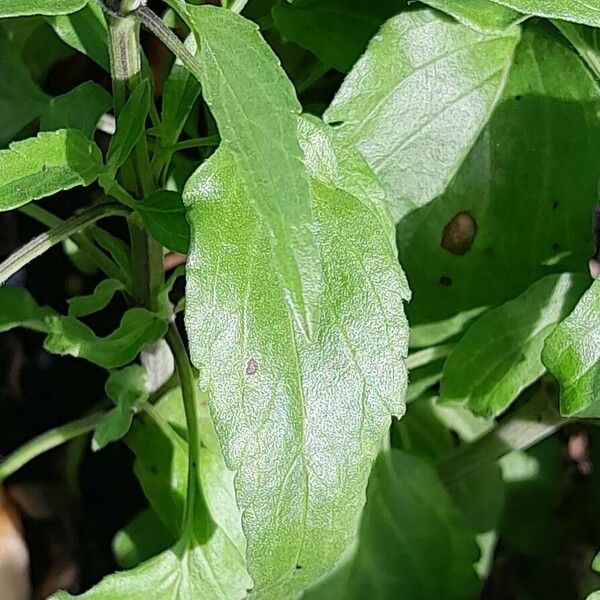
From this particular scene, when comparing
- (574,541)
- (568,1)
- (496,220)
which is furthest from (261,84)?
(574,541)

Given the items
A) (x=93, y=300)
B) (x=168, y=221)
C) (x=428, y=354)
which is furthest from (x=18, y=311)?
(x=428, y=354)

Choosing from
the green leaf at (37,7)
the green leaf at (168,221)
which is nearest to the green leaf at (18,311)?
the green leaf at (168,221)

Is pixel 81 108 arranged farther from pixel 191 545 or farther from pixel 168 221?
pixel 191 545

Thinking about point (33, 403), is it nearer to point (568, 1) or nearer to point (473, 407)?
point (473, 407)

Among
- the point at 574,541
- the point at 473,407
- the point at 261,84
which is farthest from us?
the point at 574,541

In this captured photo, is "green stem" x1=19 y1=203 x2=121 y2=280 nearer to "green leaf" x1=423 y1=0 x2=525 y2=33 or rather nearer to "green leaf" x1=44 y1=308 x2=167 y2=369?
"green leaf" x1=44 y1=308 x2=167 y2=369

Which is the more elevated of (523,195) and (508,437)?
(523,195)

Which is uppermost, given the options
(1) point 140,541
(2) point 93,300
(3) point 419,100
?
(3) point 419,100
